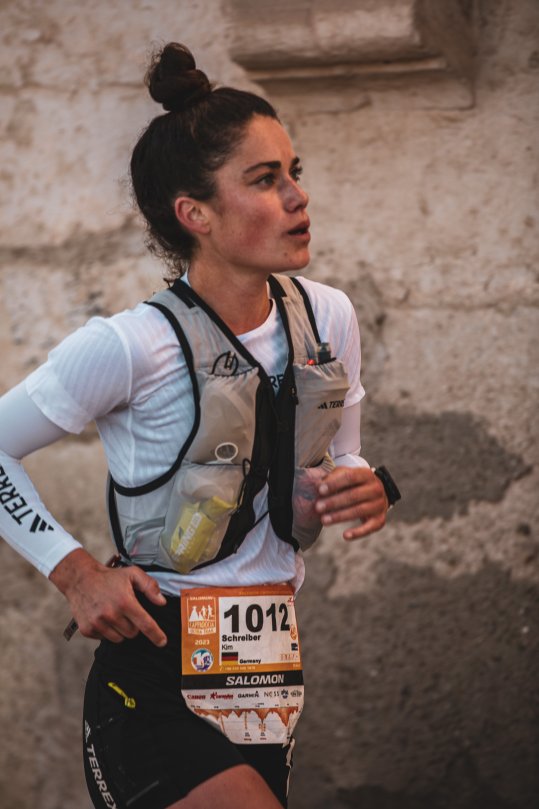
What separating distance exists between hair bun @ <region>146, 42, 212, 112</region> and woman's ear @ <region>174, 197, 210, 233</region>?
0.19m

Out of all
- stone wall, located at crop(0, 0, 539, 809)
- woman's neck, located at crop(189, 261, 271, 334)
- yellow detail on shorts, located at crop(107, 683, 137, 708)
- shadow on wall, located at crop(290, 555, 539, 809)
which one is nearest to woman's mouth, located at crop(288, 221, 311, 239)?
woman's neck, located at crop(189, 261, 271, 334)

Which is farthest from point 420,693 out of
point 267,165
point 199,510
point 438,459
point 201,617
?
point 267,165

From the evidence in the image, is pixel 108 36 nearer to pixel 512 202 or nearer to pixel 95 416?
pixel 512 202

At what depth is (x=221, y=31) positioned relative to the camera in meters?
3.48

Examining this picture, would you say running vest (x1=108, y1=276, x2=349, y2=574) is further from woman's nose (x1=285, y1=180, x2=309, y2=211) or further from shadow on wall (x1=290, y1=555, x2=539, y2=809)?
shadow on wall (x1=290, y1=555, x2=539, y2=809)

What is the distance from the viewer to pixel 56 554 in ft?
7.51

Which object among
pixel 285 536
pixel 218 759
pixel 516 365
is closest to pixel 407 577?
pixel 516 365

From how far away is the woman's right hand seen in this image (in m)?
2.19

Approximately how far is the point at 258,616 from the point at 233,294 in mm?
619

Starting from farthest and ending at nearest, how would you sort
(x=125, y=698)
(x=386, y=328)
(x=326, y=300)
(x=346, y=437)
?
(x=386, y=328) < (x=346, y=437) < (x=326, y=300) < (x=125, y=698)

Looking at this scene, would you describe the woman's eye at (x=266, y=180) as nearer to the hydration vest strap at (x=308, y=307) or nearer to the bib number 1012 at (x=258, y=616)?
the hydration vest strap at (x=308, y=307)

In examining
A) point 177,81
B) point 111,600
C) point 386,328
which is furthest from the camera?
point 386,328

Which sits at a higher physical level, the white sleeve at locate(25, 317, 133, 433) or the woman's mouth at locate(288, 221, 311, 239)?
the woman's mouth at locate(288, 221, 311, 239)

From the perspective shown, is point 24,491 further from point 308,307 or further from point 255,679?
point 308,307
